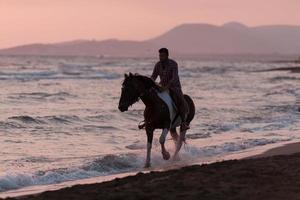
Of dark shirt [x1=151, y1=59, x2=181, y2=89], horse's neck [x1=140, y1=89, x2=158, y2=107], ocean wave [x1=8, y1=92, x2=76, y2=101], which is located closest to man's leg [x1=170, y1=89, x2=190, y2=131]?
dark shirt [x1=151, y1=59, x2=181, y2=89]

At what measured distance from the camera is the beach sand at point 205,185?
833 cm

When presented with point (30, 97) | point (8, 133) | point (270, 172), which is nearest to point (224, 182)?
point (270, 172)

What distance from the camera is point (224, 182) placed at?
29.9ft

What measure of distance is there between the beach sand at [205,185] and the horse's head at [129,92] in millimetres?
1904

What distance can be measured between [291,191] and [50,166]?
5370mm

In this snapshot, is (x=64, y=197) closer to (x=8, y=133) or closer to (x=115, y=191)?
(x=115, y=191)

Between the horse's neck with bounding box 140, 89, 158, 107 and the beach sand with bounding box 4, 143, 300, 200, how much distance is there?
2.08 m

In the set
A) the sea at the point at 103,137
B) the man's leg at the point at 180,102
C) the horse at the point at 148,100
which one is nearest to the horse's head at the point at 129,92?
the horse at the point at 148,100

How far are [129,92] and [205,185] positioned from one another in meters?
3.48

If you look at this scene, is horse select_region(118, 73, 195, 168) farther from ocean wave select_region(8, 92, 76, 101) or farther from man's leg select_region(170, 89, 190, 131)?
ocean wave select_region(8, 92, 76, 101)

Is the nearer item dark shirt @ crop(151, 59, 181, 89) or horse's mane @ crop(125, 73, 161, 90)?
horse's mane @ crop(125, 73, 161, 90)

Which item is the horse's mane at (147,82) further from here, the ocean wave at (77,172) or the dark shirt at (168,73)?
the ocean wave at (77,172)

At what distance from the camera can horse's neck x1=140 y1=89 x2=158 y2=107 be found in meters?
12.2

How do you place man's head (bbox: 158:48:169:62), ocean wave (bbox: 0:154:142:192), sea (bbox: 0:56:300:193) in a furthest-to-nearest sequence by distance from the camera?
man's head (bbox: 158:48:169:62), sea (bbox: 0:56:300:193), ocean wave (bbox: 0:154:142:192)
